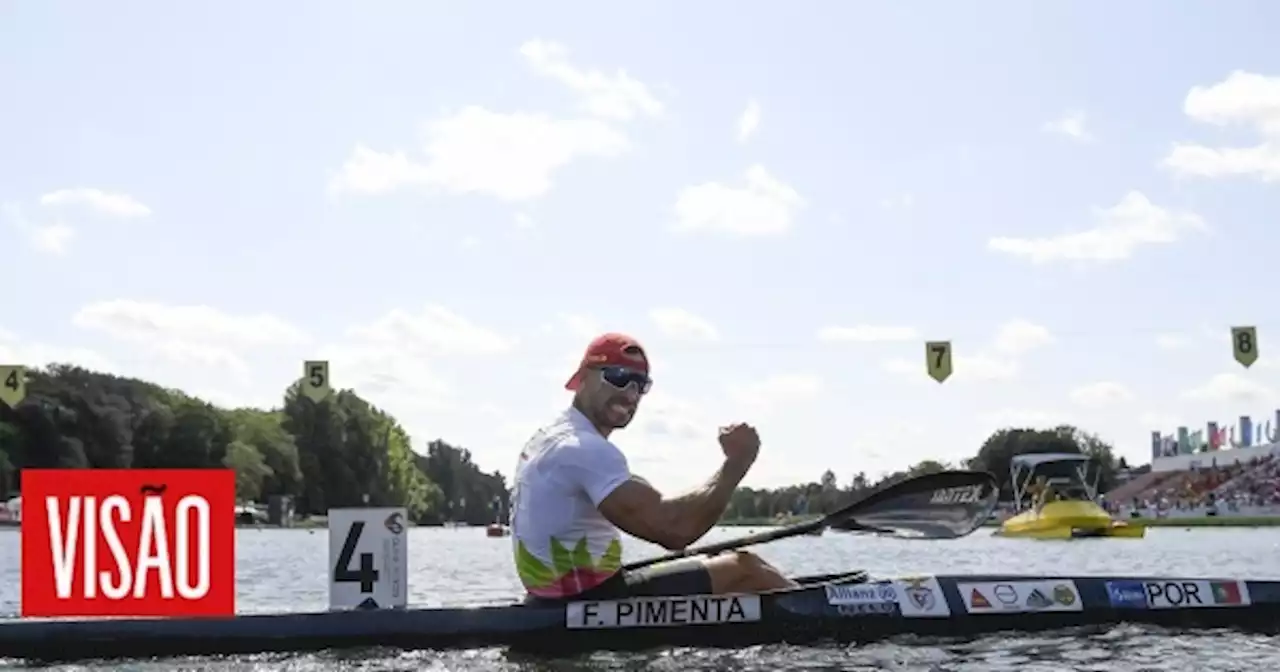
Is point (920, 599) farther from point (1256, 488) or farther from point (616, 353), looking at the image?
point (1256, 488)

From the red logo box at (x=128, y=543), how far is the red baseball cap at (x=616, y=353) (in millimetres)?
2353

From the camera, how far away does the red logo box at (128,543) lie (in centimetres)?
816

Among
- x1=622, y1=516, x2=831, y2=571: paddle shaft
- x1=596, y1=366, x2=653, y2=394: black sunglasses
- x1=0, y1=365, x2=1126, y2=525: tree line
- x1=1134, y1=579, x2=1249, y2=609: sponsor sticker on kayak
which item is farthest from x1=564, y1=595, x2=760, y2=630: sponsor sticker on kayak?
x1=0, y1=365, x2=1126, y2=525: tree line

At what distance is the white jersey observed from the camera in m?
7.66

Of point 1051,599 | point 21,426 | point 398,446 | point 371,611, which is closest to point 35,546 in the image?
point 371,611

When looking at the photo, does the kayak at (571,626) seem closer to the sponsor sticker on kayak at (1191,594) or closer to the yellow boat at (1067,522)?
the sponsor sticker on kayak at (1191,594)

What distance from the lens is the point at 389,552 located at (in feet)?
28.1

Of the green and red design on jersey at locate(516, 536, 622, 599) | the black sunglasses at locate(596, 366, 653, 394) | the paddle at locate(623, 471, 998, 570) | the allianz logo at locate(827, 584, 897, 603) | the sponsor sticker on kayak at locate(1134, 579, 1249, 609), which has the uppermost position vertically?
the black sunglasses at locate(596, 366, 653, 394)

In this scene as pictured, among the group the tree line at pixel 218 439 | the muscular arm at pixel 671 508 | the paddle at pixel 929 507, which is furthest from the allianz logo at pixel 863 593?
the tree line at pixel 218 439

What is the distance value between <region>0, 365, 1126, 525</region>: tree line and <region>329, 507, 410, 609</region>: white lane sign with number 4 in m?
52.1

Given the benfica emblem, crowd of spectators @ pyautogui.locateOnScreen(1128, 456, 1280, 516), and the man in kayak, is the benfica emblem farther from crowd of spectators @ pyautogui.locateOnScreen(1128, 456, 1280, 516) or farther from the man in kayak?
crowd of spectators @ pyautogui.locateOnScreen(1128, 456, 1280, 516)

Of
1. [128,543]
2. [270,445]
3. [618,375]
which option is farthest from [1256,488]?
[128,543]

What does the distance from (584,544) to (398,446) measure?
118 metres

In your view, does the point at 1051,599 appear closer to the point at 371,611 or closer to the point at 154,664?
the point at 371,611
